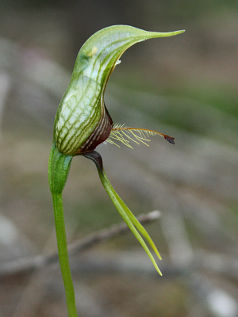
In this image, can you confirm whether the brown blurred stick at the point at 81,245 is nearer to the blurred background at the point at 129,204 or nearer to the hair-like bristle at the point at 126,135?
the blurred background at the point at 129,204

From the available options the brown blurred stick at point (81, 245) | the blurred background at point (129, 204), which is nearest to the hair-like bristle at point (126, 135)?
the brown blurred stick at point (81, 245)

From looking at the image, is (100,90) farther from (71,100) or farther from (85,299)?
(85,299)

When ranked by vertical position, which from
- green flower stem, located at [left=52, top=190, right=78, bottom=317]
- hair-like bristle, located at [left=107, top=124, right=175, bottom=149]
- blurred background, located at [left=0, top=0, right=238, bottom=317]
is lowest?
blurred background, located at [left=0, top=0, right=238, bottom=317]

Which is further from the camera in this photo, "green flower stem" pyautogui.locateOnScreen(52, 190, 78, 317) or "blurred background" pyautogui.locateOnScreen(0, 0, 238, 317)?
"blurred background" pyautogui.locateOnScreen(0, 0, 238, 317)

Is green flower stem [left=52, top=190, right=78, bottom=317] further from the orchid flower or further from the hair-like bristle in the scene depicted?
the hair-like bristle

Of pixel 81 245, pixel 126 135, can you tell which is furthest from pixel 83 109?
pixel 81 245

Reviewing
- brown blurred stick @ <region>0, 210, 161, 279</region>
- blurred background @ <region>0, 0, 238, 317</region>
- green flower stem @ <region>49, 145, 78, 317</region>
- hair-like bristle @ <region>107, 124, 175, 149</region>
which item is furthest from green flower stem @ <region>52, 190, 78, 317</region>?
blurred background @ <region>0, 0, 238, 317</region>
